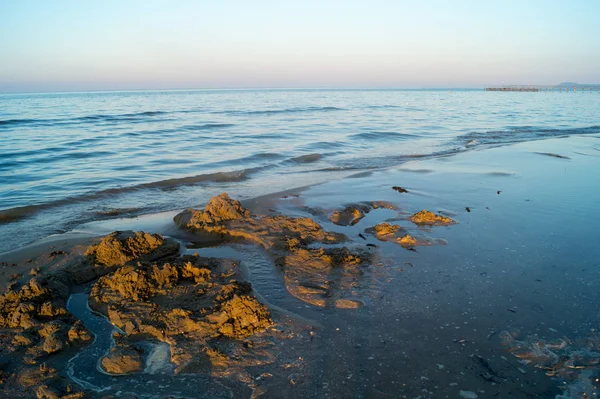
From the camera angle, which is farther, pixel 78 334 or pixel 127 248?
pixel 127 248

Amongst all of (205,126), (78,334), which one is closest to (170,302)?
(78,334)

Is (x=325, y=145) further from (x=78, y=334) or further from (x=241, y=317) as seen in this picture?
(x=78, y=334)

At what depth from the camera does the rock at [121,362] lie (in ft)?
9.79

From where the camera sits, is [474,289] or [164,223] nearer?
[474,289]

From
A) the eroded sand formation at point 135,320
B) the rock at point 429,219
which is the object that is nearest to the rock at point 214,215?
the eroded sand formation at point 135,320

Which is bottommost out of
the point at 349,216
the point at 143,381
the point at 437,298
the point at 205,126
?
the point at 143,381

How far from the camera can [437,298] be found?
396 centimetres

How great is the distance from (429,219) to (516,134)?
1577 cm

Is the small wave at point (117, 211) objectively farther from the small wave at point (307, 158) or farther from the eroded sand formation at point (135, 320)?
the small wave at point (307, 158)

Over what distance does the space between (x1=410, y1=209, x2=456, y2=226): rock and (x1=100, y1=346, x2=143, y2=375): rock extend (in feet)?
14.8

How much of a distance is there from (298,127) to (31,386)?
1980 cm

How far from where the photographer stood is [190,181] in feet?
32.3

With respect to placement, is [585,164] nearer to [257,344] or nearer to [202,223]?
[202,223]

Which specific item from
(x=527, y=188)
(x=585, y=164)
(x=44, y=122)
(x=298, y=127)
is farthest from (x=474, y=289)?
(x=44, y=122)
